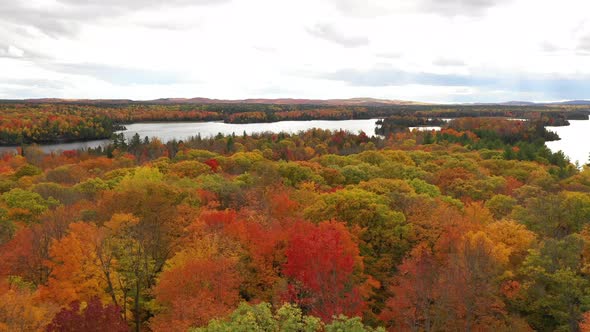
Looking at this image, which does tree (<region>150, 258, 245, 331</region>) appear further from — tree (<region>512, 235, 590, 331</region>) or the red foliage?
the red foliage

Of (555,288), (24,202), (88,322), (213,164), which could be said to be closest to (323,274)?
(88,322)

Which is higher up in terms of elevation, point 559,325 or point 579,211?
point 579,211

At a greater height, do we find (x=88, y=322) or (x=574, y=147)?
(x=88, y=322)

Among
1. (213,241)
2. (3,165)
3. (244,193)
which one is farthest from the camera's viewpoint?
(3,165)

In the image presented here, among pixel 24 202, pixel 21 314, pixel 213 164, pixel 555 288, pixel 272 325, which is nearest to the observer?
pixel 272 325

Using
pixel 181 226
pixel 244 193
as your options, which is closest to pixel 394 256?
pixel 181 226

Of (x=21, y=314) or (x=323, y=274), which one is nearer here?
(x=21, y=314)

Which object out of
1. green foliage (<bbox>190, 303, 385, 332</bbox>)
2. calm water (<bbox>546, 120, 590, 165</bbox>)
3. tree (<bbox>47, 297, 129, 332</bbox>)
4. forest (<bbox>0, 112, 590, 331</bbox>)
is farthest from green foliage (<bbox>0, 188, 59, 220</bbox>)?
calm water (<bbox>546, 120, 590, 165</bbox>)

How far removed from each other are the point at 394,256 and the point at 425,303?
39.4 ft

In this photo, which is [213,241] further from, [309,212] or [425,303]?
[425,303]

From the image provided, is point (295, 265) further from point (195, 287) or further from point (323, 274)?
point (195, 287)

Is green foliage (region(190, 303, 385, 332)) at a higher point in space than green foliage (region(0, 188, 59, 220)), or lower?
higher

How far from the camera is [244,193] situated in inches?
2232

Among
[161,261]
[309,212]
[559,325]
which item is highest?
[309,212]
